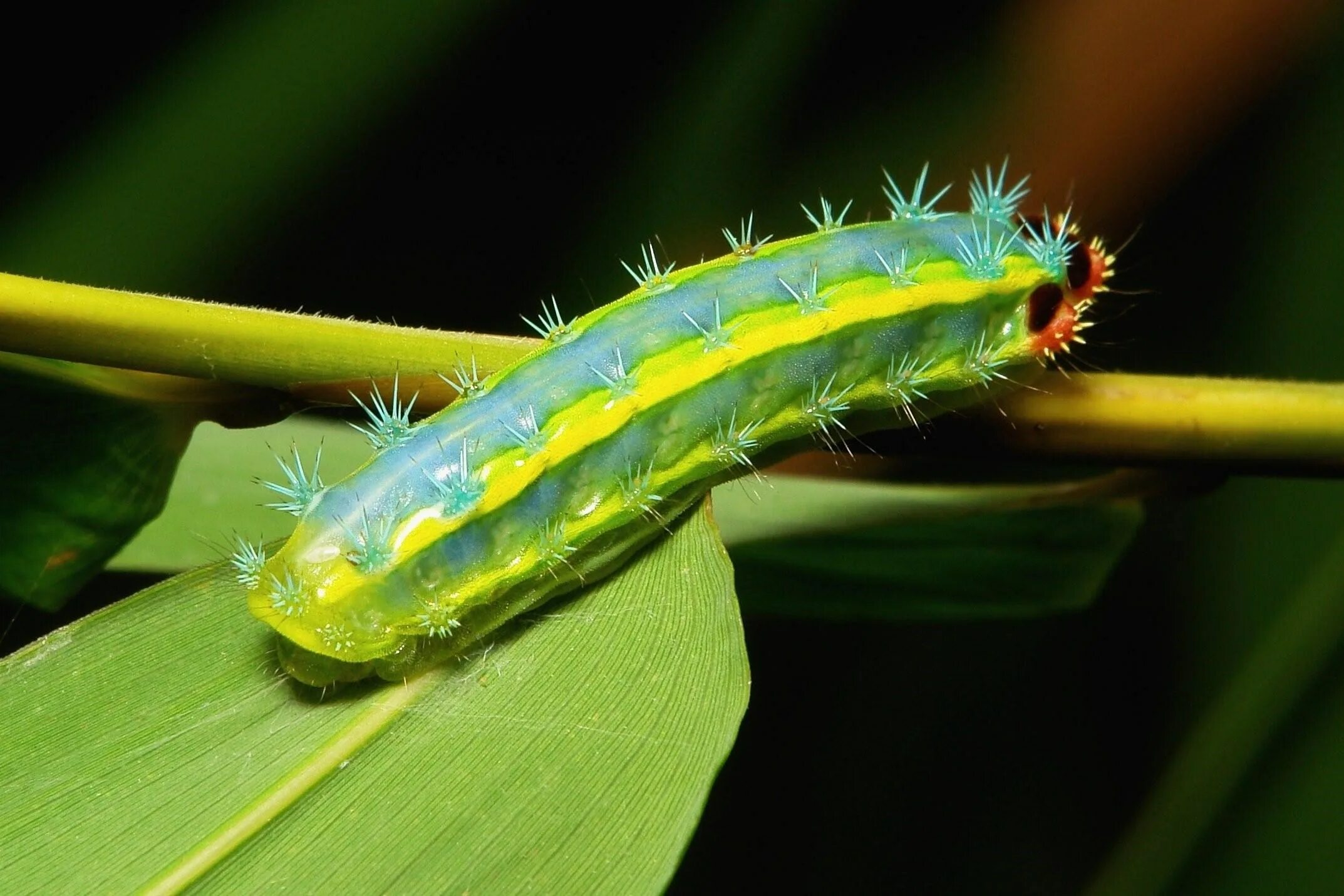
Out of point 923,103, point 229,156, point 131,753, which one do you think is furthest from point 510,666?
point 923,103

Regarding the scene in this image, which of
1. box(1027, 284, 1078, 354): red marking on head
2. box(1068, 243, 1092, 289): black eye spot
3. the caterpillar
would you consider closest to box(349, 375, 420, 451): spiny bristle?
the caterpillar

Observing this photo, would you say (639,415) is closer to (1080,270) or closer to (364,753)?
(364,753)

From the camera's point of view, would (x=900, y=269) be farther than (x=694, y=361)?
Yes

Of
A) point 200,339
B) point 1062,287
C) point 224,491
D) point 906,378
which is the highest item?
point 1062,287

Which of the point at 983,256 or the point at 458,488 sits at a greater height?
the point at 983,256

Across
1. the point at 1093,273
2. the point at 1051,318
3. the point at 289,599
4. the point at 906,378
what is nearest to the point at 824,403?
the point at 906,378

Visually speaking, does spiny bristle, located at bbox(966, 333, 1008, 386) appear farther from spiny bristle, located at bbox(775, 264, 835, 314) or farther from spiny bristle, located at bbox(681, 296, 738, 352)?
spiny bristle, located at bbox(681, 296, 738, 352)

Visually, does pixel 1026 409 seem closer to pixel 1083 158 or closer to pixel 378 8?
Answer: pixel 1083 158

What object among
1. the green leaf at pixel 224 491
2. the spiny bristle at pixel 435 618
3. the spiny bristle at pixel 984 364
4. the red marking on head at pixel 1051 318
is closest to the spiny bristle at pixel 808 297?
the spiny bristle at pixel 984 364
